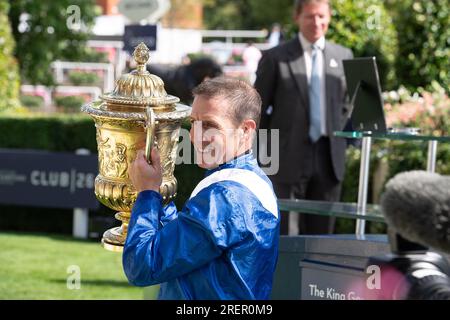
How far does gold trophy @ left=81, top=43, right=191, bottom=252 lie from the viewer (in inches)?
119

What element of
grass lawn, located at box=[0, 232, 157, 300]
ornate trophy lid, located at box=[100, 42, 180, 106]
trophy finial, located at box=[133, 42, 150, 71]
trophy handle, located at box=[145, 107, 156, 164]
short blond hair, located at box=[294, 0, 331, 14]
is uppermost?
short blond hair, located at box=[294, 0, 331, 14]

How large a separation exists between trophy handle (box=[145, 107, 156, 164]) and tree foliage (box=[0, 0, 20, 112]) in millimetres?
9326

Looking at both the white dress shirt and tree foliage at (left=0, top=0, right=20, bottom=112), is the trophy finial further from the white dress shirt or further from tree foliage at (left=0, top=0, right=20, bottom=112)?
tree foliage at (left=0, top=0, right=20, bottom=112)

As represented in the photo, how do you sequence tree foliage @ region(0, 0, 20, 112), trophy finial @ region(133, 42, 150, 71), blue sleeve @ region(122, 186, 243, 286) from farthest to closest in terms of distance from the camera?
tree foliage @ region(0, 0, 20, 112)
trophy finial @ region(133, 42, 150, 71)
blue sleeve @ region(122, 186, 243, 286)

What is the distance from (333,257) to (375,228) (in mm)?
3875

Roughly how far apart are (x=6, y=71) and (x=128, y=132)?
31.8 feet

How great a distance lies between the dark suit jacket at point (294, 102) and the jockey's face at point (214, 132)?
3.31m

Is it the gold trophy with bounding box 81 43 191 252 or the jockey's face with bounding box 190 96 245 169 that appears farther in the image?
the gold trophy with bounding box 81 43 191 252

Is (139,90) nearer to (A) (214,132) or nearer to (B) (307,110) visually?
(A) (214,132)

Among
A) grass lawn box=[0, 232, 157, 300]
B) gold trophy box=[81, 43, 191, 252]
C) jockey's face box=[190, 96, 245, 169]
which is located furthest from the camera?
grass lawn box=[0, 232, 157, 300]

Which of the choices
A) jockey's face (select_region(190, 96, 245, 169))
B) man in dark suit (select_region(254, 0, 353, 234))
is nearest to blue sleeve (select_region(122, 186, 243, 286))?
jockey's face (select_region(190, 96, 245, 169))
